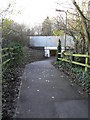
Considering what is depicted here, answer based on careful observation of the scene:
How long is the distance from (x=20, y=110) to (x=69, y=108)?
1.30 m

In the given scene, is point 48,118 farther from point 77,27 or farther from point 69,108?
point 77,27

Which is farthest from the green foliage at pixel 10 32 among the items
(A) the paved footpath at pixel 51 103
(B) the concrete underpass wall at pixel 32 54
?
(A) the paved footpath at pixel 51 103

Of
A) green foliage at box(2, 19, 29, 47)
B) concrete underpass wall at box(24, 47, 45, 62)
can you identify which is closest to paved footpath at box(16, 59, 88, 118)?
green foliage at box(2, 19, 29, 47)

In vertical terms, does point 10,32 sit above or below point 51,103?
above

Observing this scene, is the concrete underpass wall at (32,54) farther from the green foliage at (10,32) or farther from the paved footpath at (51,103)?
the paved footpath at (51,103)

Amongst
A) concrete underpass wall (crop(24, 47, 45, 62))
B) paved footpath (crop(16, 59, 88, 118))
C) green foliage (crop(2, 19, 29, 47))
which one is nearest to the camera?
paved footpath (crop(16, 59, 88, 118))

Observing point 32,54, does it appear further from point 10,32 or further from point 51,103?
point 51,103

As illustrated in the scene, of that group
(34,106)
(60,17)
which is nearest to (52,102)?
(34,106)

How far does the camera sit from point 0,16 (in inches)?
308

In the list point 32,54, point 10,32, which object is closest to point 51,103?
point 10,32

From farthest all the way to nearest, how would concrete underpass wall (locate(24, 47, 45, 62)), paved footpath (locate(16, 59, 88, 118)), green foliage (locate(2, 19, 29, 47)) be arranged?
concrete underpass wall (locate(24, 47, 45, 62)), green foliage (locate(2, 19, 29, 47)), paved footpath (locate(16, 59, 88, 118))

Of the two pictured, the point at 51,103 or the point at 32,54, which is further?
the point at 32,54

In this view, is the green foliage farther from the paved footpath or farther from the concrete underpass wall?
the paved footpath

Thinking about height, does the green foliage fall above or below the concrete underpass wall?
above
